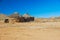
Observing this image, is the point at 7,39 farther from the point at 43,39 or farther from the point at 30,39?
the point at 43,39

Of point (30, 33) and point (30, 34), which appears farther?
point (30, 33)

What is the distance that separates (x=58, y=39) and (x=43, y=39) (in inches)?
41.0

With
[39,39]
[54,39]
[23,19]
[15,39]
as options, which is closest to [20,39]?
[15,39]

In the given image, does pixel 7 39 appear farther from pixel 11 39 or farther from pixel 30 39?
pixel 30 39

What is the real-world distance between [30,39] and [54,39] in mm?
1692

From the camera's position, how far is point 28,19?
46375 mm

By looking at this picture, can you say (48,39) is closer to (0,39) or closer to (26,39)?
(26,39)

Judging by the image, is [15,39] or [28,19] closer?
[15,39]

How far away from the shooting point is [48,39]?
10.9m

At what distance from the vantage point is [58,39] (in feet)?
35.6

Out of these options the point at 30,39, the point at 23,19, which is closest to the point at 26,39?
the point at 30,39

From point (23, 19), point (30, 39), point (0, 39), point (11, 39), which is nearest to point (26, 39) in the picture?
point (30, 39)

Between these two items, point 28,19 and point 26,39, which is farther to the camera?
point 28,19

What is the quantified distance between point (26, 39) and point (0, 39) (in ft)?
6.24
